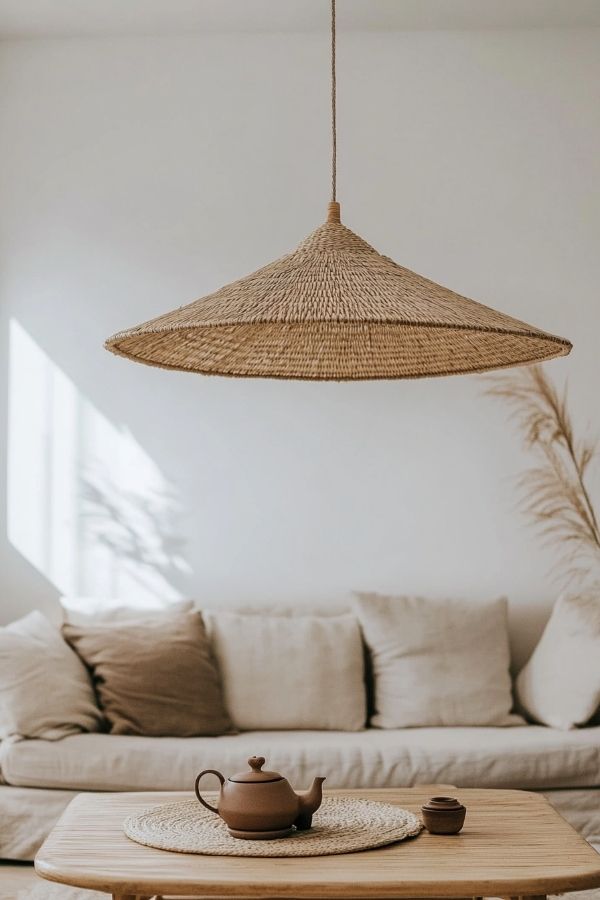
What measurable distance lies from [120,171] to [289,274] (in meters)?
2.81

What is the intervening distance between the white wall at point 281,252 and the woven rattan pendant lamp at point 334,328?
2004 millimetres

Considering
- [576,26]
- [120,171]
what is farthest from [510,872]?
[576,26]

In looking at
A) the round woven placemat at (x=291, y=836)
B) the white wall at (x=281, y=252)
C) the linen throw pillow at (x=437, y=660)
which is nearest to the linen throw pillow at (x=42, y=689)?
the white wall at (x=281, y=252)

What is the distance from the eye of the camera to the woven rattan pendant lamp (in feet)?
5.53

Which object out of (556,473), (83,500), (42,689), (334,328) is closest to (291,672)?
(42,689)

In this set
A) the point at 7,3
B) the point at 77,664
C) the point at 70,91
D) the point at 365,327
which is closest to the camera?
the point at 365,327

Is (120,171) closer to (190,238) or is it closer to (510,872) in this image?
(190,238)

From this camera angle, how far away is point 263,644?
3838mm

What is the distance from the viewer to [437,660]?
3799 millimetres

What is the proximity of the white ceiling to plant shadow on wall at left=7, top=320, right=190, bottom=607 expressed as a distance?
1347 millimetres

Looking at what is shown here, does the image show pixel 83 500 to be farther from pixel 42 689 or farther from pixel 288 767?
pixel 288 767

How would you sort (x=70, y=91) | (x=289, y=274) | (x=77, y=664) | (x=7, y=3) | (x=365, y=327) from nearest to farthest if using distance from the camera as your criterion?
(x=289, y=274), (x=365, y=327), (x=77, y=664), (x=7, y=3), (x=70, y=91)

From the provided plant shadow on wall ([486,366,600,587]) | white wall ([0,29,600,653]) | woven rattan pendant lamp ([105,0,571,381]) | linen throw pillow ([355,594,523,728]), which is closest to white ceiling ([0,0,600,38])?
white wall ([0,29,600,653])

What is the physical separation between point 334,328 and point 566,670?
1972 mm
